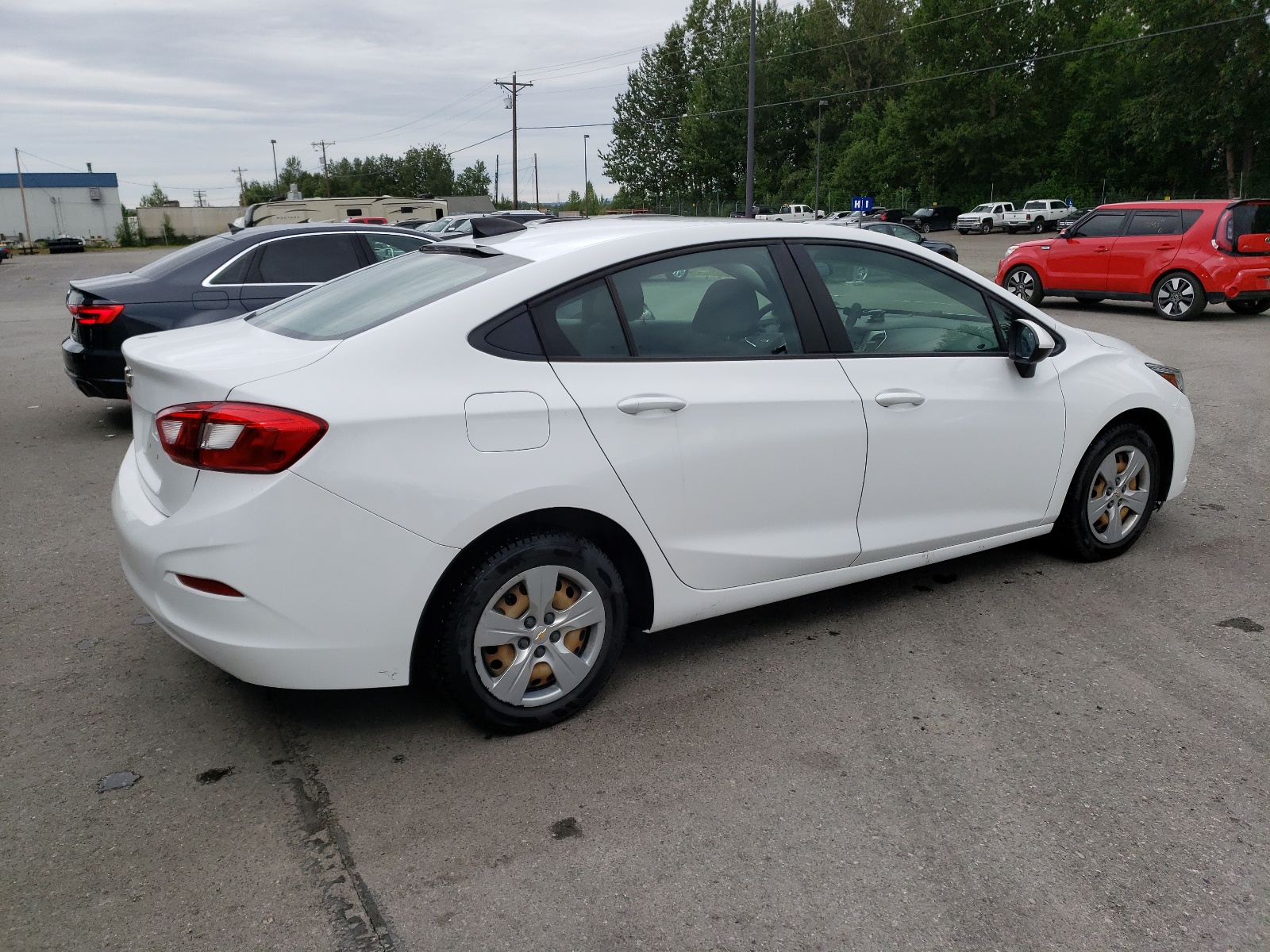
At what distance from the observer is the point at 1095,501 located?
4758 mm

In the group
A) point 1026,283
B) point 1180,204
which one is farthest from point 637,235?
point 1026,283

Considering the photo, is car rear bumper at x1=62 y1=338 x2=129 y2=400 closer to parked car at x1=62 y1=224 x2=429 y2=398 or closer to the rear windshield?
parked car at x1=62 y1=224 x2=429 y2=398

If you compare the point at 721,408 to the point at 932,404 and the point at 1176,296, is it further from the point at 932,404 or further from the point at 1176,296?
the point at 1176,296

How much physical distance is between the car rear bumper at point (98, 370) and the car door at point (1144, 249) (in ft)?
45.3

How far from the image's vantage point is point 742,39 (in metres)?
79.1

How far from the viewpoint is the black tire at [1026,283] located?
667 inches

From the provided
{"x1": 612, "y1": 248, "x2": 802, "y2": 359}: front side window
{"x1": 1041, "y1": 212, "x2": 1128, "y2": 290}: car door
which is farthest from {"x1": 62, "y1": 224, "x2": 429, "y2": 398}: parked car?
{"x1": 1041, "y1": 212, "x2": 1128, "y2": 290}: car door

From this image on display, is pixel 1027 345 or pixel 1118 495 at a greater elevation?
pixel 1027 345

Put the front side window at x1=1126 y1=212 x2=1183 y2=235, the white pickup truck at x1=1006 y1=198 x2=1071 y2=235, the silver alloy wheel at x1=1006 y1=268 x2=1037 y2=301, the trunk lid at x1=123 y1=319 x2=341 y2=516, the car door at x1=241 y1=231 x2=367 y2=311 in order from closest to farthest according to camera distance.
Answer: the trunk lid at x1=123 y1=319 x2=341 y2=516 < the car door at x1=241 y1=231 x2=367 y2=311 < the front side window at x1=1126 y1=212 x2=1183 y2=235 < the silver alloy wheel at x1=1006 y1=268 x2=1037 y2=301 < the white pickup truck at x1=1006 y1=198 x2=1071 y2=235

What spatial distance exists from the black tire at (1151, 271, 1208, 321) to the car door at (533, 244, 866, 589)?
44.0 ft

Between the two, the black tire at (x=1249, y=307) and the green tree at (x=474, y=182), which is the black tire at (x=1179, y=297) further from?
the green tree at (x=474, y=182)

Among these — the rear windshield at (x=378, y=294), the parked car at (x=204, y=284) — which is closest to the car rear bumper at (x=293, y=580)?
the rear windshield at (x=378, y=294)

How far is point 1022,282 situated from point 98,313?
1436 centimetres

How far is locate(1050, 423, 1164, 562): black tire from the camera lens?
184 inches
